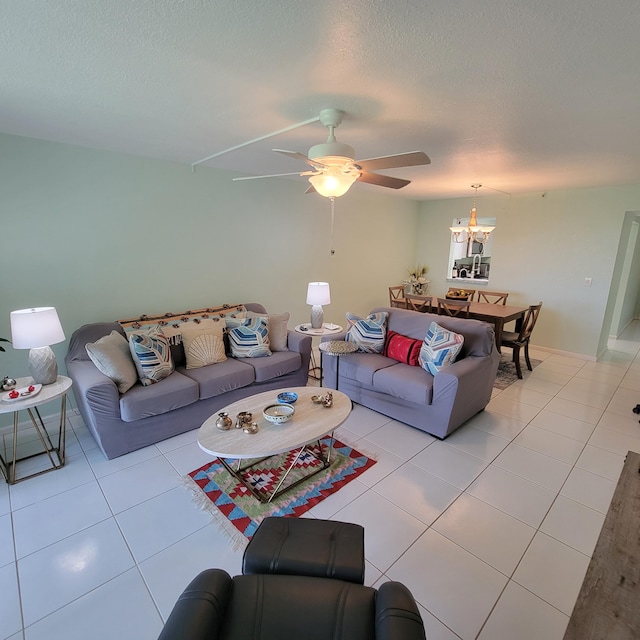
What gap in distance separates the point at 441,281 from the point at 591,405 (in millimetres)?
3344

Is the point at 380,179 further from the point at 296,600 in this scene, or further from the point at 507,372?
the point at 507,372

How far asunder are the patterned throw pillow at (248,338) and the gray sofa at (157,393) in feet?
0.26

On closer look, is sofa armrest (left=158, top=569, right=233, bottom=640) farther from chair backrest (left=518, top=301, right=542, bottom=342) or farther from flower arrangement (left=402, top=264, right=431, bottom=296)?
flower arrangement (left=402, top=264, right=431, bottom=296)

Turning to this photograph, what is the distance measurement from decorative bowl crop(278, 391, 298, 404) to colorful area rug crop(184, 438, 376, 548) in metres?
0.47

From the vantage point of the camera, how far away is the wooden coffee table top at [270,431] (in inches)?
73.2

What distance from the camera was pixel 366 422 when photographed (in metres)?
3.02

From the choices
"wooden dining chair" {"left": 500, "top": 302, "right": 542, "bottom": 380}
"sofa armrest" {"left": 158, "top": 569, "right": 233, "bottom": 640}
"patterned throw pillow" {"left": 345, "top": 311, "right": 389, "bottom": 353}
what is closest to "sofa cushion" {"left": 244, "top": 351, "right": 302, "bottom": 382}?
"patterned throw pillow" {"left": 345, "top": 311, "right": 389, "bottom": 353}

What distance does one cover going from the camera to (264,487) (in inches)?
86.2

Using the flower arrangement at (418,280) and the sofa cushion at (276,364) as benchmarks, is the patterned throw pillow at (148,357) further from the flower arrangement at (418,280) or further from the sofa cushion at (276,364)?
the flower arrangement at (418,280)

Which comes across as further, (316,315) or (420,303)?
(420,303)

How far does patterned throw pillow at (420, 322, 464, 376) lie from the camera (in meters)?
2.85

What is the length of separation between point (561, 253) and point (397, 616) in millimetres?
5393

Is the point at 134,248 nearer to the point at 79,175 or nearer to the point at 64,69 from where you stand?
the point at 79,175

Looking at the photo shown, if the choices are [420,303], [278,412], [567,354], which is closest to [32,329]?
[278,412]
